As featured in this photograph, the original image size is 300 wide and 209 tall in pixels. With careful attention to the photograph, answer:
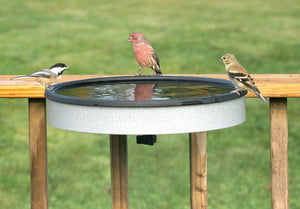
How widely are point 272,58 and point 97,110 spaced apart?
8.50 metres

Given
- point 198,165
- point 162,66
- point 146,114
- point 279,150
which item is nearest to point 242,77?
point 279,150

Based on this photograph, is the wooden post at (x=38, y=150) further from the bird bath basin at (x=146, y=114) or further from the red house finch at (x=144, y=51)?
the red house finch at (x=144, y=51)

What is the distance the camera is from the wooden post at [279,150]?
384cm

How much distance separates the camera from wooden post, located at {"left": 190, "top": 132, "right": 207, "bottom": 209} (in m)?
3.95

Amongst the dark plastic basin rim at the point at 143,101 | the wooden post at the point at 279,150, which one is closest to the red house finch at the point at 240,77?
the dark plastic basin rim at the point at 143,101

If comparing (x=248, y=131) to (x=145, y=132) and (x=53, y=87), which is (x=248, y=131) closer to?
(x=53, y=87)

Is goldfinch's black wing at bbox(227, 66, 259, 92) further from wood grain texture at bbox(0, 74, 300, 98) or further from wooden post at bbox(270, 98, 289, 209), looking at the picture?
wooden post at bbox(270, 98, 289, 209)

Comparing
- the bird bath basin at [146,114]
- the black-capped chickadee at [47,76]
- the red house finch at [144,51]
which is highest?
the red house finch at [144,51]

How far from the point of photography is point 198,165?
3.94 metres

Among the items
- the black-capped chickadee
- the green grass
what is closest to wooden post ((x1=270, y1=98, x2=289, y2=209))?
the black-capped chickadee

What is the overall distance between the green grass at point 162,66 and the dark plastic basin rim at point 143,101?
258 cm

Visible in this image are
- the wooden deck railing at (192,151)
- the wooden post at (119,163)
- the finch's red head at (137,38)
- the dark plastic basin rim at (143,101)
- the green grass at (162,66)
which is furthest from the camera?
the green grass at (162,66)

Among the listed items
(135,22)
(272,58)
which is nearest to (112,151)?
(272,58)

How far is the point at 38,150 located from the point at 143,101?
134cm
